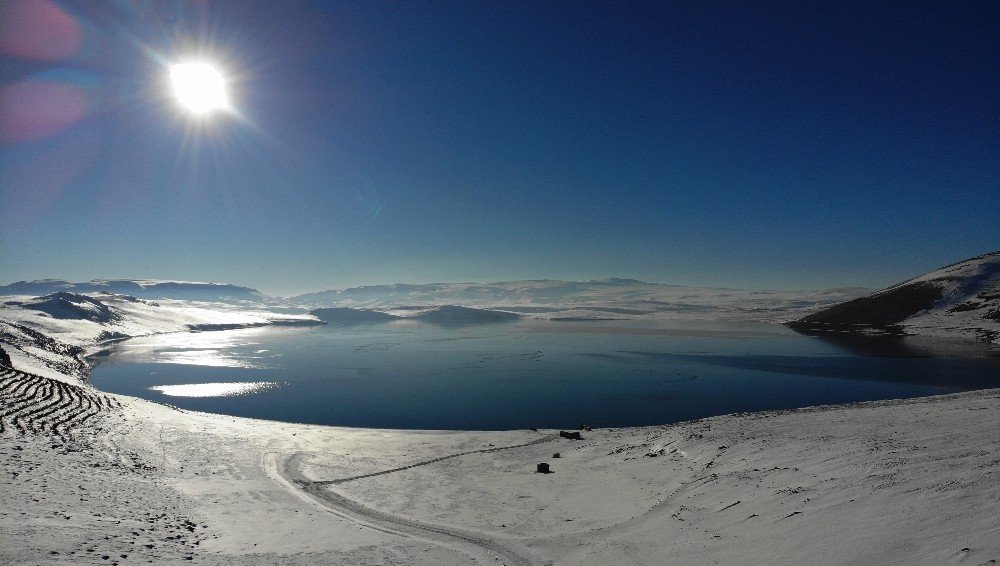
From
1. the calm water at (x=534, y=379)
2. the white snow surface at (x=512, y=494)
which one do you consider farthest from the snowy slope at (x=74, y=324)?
the white snow surface at (x=512, y=494)

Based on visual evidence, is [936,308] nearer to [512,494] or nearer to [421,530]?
[512,494]

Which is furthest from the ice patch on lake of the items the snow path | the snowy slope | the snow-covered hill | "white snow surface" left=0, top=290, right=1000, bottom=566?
the snow-covered hill

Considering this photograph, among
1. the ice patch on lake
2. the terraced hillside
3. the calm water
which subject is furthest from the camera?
the ice patch on lake

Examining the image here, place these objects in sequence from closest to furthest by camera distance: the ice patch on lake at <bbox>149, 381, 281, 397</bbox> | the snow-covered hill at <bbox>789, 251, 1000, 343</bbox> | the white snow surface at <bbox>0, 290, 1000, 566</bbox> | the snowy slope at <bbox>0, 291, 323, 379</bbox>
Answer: the white snow surface at <bbox>0, 290, 1000, 566</bbox>
the ice patch on lake at <bbox>149, 381, 281, 397</bbox>
the snowy slope at <bbox>0, 291, 323, 379</bbox>
the snow-covered hill at <bbox>789, 251, 1000, 343</bbox>

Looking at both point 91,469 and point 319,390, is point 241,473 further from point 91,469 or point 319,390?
point 319,390

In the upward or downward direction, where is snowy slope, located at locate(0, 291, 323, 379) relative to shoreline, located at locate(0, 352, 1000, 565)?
upward

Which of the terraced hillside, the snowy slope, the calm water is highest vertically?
the snowy slope

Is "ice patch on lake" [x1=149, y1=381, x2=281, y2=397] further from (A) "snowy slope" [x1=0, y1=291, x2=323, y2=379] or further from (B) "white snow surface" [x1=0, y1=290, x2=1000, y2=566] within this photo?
(B) "white snow surface" [x1=0, y1=290, x2=1000, y2=566]
